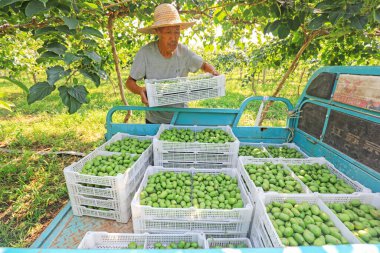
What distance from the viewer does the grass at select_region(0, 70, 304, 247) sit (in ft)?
10.1

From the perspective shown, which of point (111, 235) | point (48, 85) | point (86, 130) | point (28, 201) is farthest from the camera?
point (86, 130)

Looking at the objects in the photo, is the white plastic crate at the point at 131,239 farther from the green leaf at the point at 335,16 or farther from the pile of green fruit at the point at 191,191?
the green leaf at the point at 335,16

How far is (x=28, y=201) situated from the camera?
3473mm

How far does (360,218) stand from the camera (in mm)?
1688

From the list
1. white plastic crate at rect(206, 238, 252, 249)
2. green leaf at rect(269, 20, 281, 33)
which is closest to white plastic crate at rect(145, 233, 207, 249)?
white plastic crate at rect(206, 238, 252, 249)

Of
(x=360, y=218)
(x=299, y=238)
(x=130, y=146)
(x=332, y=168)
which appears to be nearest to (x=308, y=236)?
(x=299, y=238)

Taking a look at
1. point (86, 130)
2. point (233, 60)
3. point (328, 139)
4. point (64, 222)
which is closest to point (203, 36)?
point (328, 139)

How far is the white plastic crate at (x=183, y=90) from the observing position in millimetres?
2811

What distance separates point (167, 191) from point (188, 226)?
1.29 ft

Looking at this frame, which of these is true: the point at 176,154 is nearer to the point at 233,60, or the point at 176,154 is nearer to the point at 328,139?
the point at 328,139

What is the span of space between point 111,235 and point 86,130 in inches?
220

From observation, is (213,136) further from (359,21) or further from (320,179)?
(359,21)

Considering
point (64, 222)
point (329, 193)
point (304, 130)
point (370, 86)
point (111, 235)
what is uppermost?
point (370, 86)

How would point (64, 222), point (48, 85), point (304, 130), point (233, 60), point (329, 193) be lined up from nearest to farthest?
1. point (48, 85)
2. point (329, 193)
3. point (64, 222)
4. point (304, 130)
5. point (233, 60)
